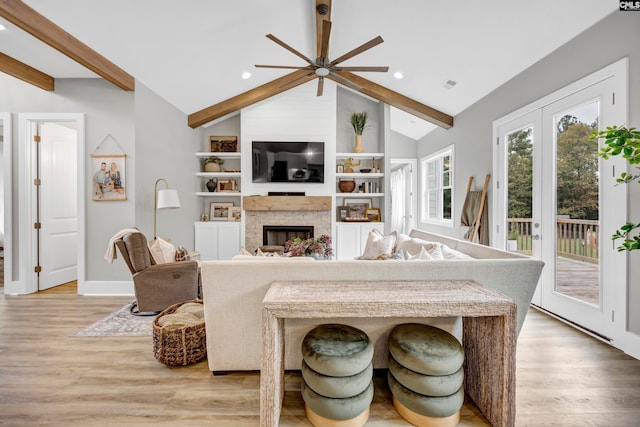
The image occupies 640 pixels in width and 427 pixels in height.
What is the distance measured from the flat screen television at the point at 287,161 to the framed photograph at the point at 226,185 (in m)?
0.54

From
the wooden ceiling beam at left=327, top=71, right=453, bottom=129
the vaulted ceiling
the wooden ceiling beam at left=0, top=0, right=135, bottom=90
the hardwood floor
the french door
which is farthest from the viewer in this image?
the wooden ceiling beam at left=327, top=71, right=453, bottom=129

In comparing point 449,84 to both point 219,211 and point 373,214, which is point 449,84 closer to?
point 373,214

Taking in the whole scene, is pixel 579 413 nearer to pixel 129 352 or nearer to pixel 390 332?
pixel 390 332

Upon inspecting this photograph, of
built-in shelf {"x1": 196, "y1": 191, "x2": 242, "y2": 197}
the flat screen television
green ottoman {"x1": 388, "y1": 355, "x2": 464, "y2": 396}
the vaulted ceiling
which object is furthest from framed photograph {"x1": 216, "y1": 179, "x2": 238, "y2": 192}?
green ottoman {"x1": 388, "y1": 355, "x2": 464, "y2": 396}

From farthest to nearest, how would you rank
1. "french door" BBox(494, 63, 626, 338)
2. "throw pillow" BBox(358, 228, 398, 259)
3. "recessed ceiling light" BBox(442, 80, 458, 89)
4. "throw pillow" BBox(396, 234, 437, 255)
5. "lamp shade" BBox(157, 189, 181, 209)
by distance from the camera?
"recessed ceiling light" BBox(442, 80, 458, 89)
"lamp shade" BBox(157, 189, 181, 209)
"throw pillow" BBox(358, 228, 398, 259)
"throw pillow" BBox(396, 234, 437, 255)
"french door" BBox(494, 63, 626, 338)

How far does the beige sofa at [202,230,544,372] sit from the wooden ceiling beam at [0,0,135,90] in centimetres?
257

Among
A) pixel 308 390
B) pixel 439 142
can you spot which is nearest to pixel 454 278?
pixel 308 390

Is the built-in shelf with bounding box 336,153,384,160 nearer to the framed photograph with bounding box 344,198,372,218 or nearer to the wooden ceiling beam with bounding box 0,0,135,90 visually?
the framed photograph with bounding box 344,198,372,218

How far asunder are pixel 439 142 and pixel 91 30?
534cm

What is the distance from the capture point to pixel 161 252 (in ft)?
11.0

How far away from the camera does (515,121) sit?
12.6 feet

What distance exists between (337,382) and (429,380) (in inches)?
18.3

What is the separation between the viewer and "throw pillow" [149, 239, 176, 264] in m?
3.32

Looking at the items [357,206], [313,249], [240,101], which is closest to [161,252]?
[313,249]
